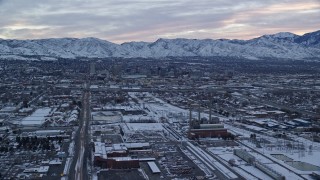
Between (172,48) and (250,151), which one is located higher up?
(172,48)

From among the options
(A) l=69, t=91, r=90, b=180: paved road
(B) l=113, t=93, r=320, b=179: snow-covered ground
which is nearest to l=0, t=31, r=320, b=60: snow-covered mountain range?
(B) l=113, t=93, r=320, b=179: snow-covered ground

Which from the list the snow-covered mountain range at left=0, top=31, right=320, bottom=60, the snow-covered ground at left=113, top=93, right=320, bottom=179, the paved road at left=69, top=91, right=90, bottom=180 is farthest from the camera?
the snow-covered mountain range at left=0, top=31, right=320, bottom=60

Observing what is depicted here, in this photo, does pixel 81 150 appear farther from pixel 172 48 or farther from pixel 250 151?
pixel 172 48

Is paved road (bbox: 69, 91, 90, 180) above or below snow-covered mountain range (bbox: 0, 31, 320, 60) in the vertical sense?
below

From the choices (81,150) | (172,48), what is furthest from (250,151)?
(172,48)

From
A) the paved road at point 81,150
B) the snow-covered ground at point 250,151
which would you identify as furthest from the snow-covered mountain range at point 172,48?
the paved road at point 81,150

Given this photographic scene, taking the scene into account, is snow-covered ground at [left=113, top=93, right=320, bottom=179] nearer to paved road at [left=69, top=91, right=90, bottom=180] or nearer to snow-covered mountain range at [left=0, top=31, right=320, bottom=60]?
paved road at [left=69, top=91, right=90, bottom=180]

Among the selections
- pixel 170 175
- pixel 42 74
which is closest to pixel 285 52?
pixel 42 74

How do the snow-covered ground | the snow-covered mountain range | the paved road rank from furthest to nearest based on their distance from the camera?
the snow-covered mountain range, the snow-covered ground, the paved road

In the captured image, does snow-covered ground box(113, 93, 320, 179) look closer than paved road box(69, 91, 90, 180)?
No

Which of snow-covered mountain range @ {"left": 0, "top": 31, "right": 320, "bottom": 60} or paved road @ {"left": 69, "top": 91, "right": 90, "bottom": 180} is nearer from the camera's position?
paved road @ {"left": 69, "top": 91, "right": 90, "bottom": 180}
